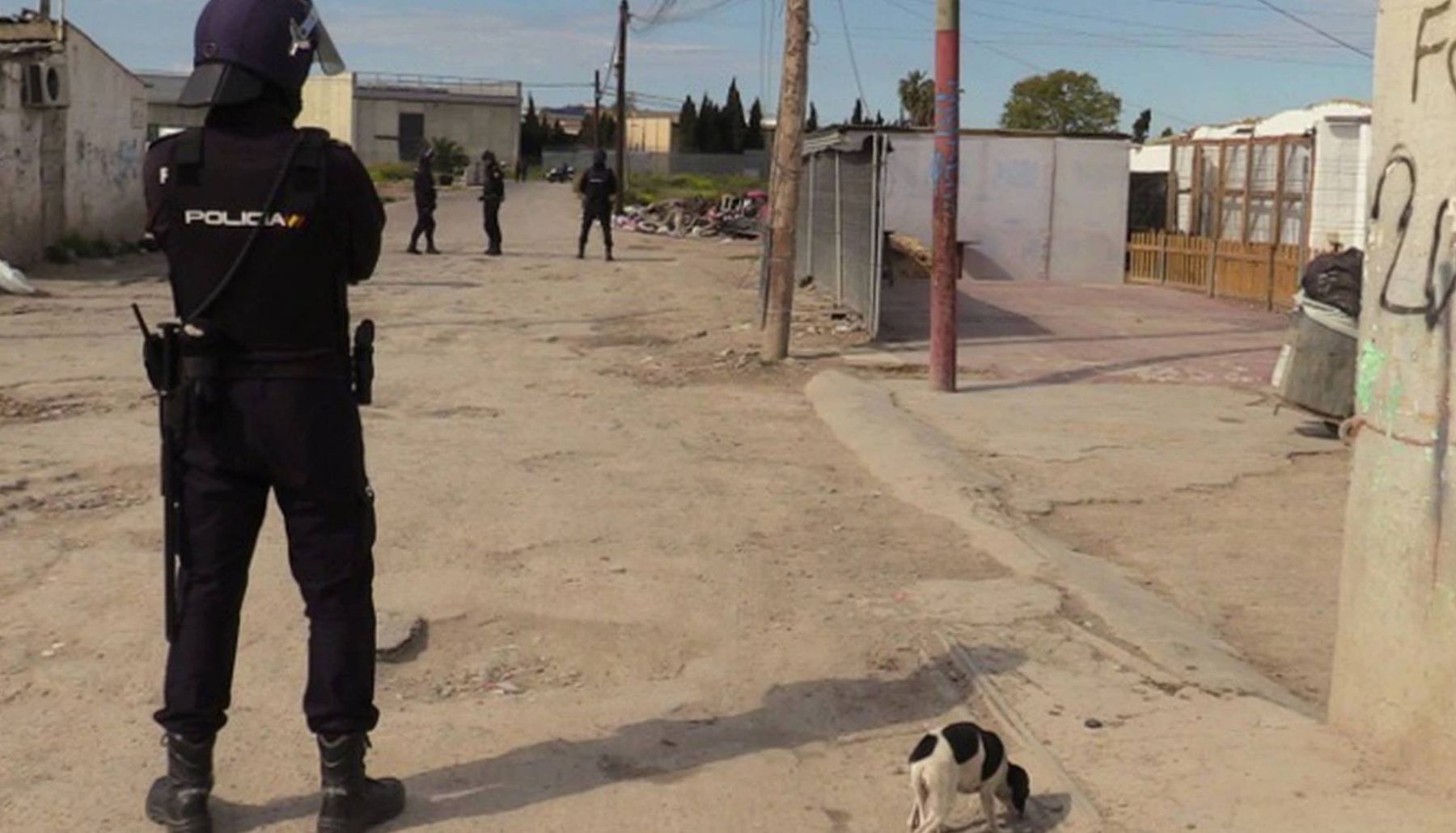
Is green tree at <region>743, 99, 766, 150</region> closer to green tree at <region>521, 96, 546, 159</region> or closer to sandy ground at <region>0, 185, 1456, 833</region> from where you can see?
green tree at <region>521, 96, 546, 159</region>

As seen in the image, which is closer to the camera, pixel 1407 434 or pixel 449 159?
pixel 1407 434

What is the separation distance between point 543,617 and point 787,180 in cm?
886

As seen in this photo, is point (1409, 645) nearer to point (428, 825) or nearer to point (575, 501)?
point (428, 825)

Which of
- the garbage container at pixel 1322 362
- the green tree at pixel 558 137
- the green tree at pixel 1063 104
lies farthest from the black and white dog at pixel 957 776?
the green tree at pixel 558 137

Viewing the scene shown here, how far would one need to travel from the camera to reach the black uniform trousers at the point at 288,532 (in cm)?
391

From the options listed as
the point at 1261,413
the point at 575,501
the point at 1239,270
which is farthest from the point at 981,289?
the point at 575,501

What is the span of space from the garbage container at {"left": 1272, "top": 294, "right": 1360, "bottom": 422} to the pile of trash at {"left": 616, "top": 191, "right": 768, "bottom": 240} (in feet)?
84.2

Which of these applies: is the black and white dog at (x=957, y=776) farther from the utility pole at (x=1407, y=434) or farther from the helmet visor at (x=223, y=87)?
the helmet visor at (x=223, y=87)

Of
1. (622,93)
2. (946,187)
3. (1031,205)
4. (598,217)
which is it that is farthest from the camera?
(622,93)

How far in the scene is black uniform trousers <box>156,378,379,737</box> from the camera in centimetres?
391

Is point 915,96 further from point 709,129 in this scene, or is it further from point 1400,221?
point 1400,221

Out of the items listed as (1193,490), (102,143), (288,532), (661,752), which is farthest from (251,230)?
(102,143)

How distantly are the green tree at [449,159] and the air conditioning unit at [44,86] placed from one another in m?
54.3

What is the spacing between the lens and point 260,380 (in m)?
3.90
